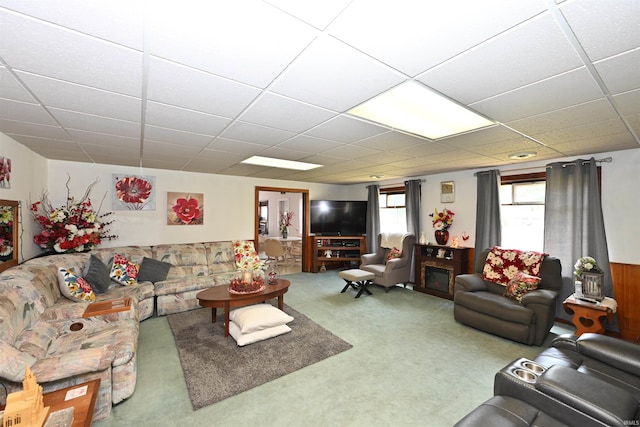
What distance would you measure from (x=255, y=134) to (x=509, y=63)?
2.09 m

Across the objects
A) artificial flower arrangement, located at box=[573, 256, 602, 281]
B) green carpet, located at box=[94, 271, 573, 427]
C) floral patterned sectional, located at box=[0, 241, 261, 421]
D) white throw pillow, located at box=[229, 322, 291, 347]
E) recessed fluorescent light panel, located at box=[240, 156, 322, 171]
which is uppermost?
recessed fluorescent light panel, located at box=[240, 156, 322, 171]

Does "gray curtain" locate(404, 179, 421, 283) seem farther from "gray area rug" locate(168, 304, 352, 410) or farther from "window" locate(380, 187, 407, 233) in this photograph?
"gray area rug" locate(168, 304, 352, 410)

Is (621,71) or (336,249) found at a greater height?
(621,71)

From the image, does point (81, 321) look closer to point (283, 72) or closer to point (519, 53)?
point (283, 72)

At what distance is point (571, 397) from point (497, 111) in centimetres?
188

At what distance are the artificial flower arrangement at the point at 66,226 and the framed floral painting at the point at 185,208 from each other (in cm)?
113

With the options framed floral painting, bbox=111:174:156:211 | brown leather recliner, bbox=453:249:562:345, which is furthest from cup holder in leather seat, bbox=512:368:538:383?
framed floral painting, bbox=111:174:156:211

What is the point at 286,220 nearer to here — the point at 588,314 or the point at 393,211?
the point at 393,211

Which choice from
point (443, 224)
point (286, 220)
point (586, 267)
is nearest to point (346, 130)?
point (586, 267)

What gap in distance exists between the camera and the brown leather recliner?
290 cm

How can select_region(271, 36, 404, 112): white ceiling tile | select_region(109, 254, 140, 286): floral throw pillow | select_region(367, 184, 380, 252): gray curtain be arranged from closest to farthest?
select_region(271, 36, 404, 112): white ceiling tile → select_region(109, 254, 140, 286): floral throw pillow → select_region(367, 184, 380, 252): gray curtain

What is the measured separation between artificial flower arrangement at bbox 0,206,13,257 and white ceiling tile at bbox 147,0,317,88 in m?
2.85

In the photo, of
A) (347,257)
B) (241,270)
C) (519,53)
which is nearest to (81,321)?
(241,270)

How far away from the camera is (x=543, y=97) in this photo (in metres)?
1.76
